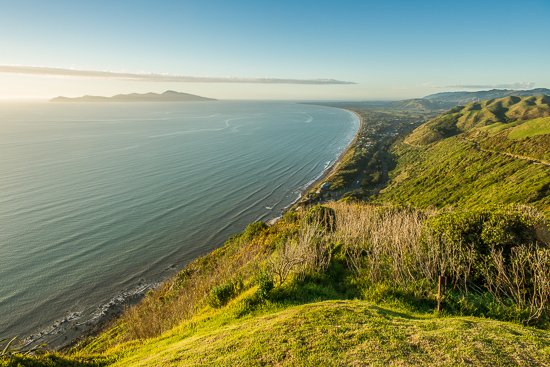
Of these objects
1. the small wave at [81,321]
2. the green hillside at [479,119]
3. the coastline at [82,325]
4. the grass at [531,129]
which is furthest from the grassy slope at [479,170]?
the small wave at [81,321]

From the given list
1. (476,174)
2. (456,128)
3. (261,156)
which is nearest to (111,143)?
(261,156)

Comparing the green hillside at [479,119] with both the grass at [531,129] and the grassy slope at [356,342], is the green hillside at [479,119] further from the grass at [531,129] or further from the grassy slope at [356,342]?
the grassy slope at [356,342]

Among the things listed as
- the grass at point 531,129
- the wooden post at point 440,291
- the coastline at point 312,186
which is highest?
the grass at point 531,129

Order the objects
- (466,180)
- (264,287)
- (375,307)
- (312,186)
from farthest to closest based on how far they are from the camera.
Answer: (312,186), (466,180), (264,287), (375,307)

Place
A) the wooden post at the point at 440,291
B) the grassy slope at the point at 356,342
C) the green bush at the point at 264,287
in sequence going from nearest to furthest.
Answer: the grassy slope at the point at 356,342, the wooden post at the point at 440,291, the green bush at the point at 264,287

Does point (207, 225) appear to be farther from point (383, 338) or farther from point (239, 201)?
point (383, 338)

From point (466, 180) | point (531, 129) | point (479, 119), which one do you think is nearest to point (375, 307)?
point (466, 180)

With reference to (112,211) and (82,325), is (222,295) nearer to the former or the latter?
(82,325)
